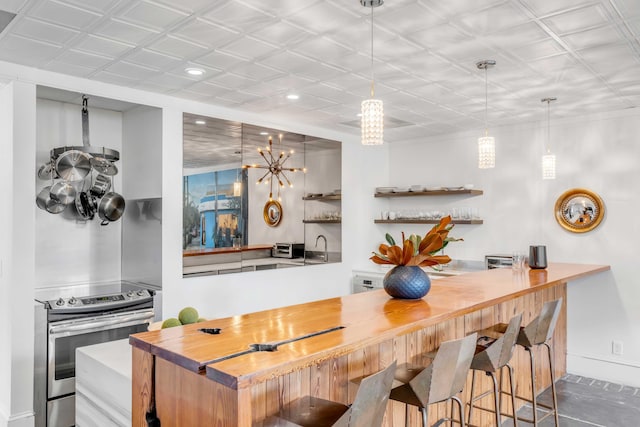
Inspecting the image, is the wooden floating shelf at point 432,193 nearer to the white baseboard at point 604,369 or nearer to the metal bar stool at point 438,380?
the white baseboard at point 604,369

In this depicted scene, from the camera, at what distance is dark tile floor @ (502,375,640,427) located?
3368 millimetres

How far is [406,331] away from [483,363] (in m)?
0.77

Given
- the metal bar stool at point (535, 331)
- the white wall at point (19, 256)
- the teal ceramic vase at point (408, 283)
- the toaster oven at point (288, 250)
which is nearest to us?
the teal ceramic vase at point (408, 283)

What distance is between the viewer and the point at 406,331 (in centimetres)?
185

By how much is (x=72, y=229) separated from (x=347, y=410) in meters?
3.18

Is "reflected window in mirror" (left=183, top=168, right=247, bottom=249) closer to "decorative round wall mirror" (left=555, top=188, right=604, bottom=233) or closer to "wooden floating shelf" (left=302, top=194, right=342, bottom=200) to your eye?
"wooden floating shelf" (left=302, top=194, right=342, bottom=200)

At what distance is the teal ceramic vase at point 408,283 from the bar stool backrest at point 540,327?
2.89 feet

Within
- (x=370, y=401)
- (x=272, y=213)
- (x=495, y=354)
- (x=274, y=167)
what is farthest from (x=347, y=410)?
(x=274, y=167)

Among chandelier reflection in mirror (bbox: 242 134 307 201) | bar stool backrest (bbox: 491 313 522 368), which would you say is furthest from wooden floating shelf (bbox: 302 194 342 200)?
bar stool backrest (bbox: 491 313 522 368)

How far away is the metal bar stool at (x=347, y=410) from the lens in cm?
147

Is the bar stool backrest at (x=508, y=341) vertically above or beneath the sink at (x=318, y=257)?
beneath

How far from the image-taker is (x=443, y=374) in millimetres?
1915

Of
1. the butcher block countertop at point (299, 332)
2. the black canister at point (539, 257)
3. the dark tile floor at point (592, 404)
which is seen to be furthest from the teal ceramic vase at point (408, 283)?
the black canister at point (539, 257)

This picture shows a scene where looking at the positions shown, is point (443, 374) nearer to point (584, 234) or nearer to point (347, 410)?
point (347, 410)
